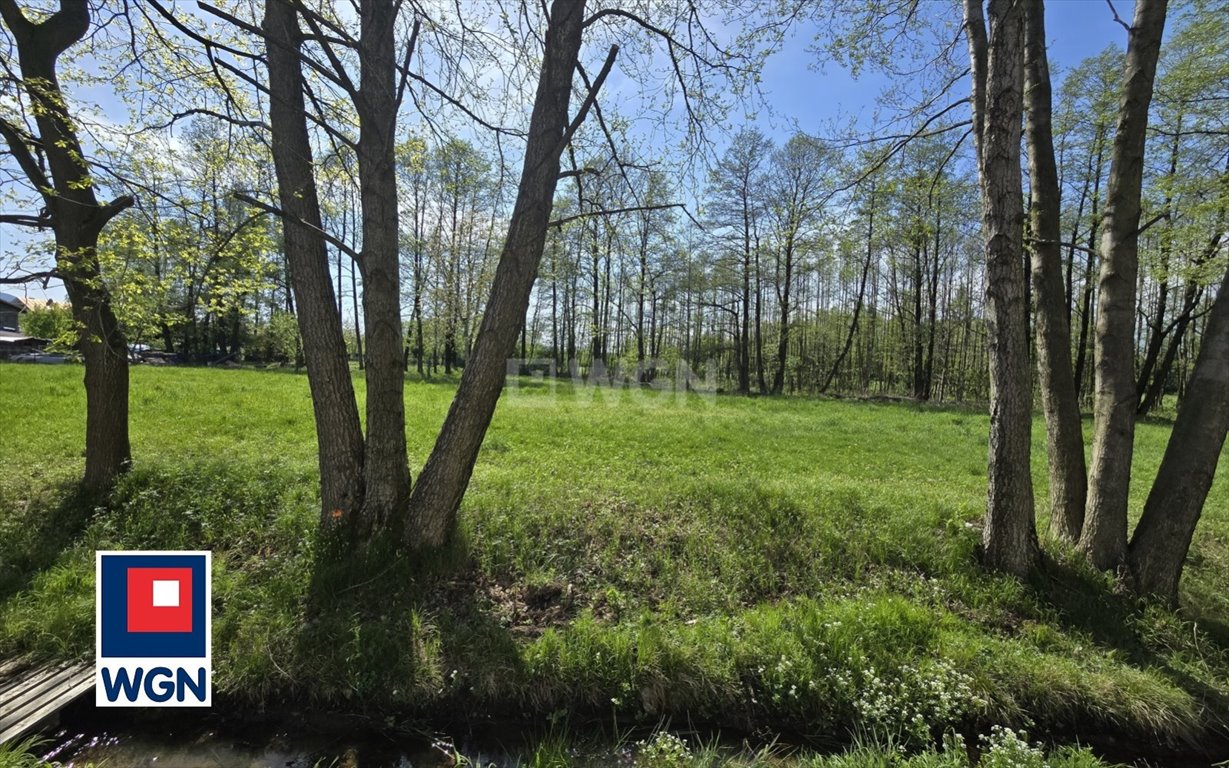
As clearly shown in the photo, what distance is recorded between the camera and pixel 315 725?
296cm

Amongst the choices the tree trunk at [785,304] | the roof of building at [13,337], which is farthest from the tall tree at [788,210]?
the roof of building at [13,337]

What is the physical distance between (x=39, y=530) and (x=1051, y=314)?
9.44 metres

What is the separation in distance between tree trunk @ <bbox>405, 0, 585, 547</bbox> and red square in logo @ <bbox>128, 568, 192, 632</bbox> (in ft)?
5.76

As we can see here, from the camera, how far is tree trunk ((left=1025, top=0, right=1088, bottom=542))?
4441 mm

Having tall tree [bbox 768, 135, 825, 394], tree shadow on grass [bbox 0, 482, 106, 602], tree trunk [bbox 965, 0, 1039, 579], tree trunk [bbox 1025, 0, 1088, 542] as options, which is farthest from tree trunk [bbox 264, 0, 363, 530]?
tall tree [bbox 768, 135, 825, 394]

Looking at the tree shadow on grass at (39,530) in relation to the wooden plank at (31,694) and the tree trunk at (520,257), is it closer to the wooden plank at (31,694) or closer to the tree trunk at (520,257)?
the wooden plank at (31,694)

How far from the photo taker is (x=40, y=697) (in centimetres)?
283

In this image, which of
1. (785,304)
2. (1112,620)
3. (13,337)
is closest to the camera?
(1112,620)

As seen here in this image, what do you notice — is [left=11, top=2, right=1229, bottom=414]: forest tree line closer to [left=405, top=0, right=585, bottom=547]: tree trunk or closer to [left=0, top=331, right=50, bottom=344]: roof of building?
[left=405, top=0, right=585, bottom=547]: tree trunk

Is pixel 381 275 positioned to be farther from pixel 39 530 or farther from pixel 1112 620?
pixel 1112 620

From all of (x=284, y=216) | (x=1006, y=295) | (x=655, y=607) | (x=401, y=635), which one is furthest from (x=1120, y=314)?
(x=284, y=216)

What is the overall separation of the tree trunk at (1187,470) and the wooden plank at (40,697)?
754cm

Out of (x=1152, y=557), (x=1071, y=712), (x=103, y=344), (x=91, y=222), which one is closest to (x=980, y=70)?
(x=1152, y=557)

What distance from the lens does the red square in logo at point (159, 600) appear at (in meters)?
3.29
